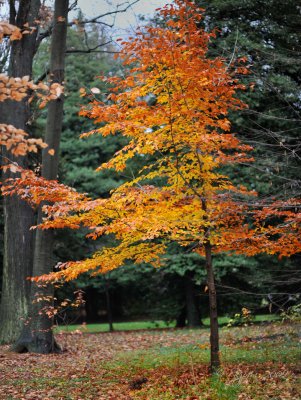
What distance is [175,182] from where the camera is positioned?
27.1 feet

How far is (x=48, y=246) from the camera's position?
10844 millimetres

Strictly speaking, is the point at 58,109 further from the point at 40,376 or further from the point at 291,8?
the point at 291,8

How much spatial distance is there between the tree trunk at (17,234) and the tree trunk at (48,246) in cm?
85

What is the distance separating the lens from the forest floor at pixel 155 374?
6875mm

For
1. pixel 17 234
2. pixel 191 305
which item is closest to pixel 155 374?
pixel 17 234

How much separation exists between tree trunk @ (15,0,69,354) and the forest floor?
43 cm

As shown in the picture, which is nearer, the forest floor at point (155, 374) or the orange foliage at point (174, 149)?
the forest floor at point (155, 374)

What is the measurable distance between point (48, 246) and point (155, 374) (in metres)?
4.01

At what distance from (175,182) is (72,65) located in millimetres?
21913

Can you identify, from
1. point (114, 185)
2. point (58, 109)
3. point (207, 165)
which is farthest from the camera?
point (114, 185)

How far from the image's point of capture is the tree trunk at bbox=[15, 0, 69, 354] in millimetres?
10750

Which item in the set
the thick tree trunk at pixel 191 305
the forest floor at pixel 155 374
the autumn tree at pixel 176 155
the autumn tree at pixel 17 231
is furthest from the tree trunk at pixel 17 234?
the thick tree trunk at pixel 191 305

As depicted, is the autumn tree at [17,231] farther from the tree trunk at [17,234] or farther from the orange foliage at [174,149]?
the orange foliage at [174,149]

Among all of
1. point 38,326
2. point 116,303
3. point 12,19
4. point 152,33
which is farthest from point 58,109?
point 116,303
